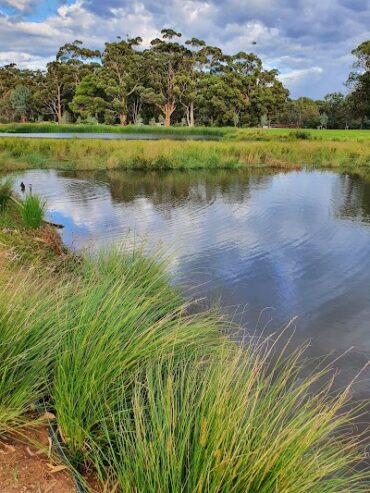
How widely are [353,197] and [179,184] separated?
5.72m

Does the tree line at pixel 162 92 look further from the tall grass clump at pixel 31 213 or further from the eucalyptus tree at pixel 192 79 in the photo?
the tall grass clump at pixel 31 213

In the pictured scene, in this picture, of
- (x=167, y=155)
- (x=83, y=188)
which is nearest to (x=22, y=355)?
(x=83, y=188)

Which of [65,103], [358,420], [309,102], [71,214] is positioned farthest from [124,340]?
[309,102]

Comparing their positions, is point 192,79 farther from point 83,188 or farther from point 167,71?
point 83,188

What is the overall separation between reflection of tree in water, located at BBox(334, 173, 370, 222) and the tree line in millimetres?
41028

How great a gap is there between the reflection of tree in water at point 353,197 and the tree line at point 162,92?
4103 centimetres

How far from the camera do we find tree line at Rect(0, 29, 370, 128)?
61.6 metres

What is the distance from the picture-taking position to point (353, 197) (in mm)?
14297

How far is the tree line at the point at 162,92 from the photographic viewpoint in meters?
61.6

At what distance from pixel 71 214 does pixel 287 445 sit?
988 cm

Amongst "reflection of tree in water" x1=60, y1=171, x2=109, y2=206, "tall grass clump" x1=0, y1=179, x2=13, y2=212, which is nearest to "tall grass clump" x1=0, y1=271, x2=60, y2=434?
"tall grass clump" x1=0, y1=179, x2=13, y2=212

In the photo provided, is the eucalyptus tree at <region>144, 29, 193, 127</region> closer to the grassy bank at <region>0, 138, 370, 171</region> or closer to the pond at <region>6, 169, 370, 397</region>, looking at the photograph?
the grassy bank at <region>0, 138, 370, 171</region>

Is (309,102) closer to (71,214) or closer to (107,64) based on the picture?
(107,64)

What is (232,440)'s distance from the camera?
1.75m
